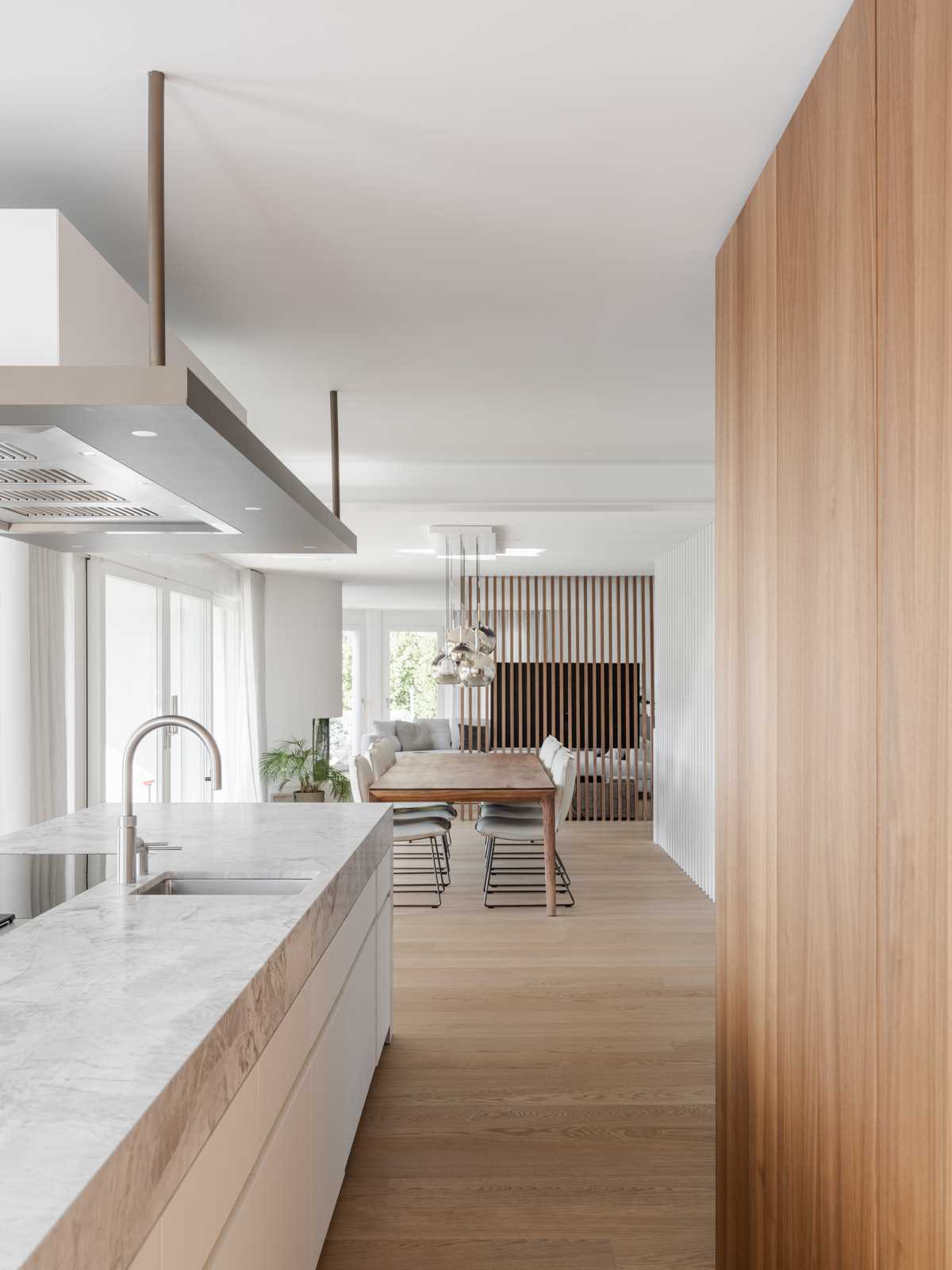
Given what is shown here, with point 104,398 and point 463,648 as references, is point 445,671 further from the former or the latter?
point 104,398

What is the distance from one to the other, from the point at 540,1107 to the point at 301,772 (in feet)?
19.8

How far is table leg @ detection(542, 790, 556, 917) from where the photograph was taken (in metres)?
5.22

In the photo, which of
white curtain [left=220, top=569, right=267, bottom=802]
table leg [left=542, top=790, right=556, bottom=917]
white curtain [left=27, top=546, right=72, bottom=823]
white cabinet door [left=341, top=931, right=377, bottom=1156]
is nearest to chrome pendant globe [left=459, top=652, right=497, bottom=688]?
table leg [left=542, top=790, right=556, bottom=917]

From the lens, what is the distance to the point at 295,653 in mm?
8977

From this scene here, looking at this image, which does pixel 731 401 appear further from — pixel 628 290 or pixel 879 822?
pixel 879 822

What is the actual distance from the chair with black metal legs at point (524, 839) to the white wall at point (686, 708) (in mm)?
861

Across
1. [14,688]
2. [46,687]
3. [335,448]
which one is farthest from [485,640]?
[335,448]

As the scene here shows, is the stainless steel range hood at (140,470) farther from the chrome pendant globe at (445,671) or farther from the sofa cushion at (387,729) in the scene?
the sofa cushion at (387,729)

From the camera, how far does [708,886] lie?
5.69m

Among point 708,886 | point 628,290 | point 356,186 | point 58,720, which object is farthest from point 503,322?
point 708,886

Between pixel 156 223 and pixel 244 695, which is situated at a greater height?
pixel 156 223

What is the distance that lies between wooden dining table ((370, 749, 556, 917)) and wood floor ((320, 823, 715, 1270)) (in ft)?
1.75

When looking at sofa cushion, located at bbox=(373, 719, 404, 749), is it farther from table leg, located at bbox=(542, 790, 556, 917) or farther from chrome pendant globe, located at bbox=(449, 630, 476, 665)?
table leg, located at bbox=(542, 790, 556, 917)

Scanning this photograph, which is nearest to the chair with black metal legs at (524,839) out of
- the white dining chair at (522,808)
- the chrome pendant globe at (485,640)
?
the white dining chair at (522,808)
